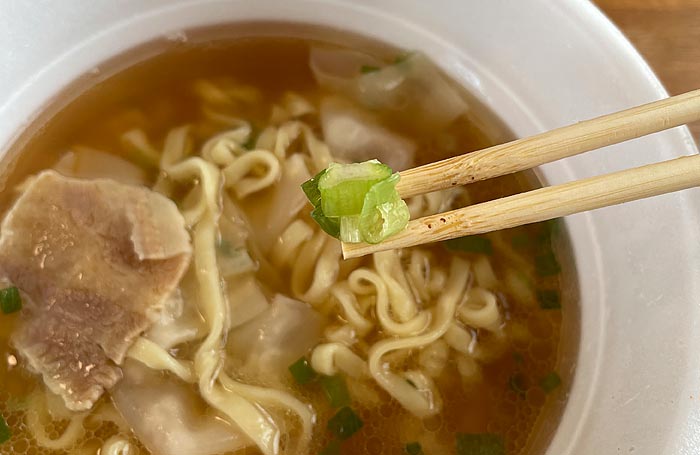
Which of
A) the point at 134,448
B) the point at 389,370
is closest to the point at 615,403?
the point at 389,370

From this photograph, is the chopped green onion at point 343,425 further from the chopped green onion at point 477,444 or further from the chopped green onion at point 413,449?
the chopped green onion at point 477,444

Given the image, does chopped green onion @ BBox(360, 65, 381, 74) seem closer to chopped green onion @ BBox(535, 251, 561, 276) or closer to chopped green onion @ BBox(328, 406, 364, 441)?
chopped green onion @ BBox(535, 251, 561, 276)

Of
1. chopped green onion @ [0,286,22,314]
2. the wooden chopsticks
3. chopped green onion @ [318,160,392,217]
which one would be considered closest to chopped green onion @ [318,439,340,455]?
the wooden chopsticks

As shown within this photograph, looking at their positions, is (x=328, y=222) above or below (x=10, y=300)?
A: above

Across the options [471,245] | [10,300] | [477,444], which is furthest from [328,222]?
[10,300]

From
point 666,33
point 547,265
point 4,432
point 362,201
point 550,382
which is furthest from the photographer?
point 666,33

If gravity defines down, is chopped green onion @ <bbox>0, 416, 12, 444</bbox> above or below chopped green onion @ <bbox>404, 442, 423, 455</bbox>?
below

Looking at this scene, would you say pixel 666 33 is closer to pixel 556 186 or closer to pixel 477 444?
pixel 556 186

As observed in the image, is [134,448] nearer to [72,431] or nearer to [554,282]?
[72,431]

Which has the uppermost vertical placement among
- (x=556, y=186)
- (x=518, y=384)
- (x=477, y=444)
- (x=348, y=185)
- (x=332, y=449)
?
(x=556, y=186)
